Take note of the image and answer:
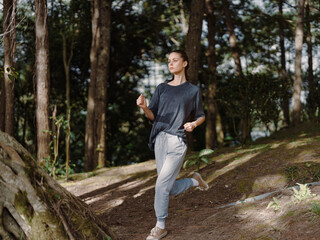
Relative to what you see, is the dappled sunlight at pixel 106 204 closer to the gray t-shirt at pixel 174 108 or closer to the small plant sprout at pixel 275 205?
the gray t-shirt at pixel 174 108

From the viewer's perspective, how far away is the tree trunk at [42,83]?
8541mm

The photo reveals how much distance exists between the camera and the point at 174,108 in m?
4.12

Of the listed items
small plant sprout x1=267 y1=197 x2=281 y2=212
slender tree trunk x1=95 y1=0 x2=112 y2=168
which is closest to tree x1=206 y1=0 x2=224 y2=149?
slender tree trunk x1=95 y1=0 x2=112 y2=168

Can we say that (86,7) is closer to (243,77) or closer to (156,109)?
(243,77)

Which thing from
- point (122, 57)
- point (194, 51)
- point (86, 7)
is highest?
point (86, 7)

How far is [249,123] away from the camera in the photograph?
1140cm

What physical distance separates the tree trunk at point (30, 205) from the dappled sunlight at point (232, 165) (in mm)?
3654

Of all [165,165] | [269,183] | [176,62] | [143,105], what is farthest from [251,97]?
[143,105]

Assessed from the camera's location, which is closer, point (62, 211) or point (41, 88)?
point (62, 211)

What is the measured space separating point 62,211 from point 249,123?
8699mm

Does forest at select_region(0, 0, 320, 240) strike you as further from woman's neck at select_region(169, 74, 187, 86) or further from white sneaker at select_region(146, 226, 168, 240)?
woman's neck at select_region(169, 74, 187, 86)

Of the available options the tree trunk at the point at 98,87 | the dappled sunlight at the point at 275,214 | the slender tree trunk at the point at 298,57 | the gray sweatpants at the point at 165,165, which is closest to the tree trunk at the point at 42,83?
the tree trunk at the point at 98,87

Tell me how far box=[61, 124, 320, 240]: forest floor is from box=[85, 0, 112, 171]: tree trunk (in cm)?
298

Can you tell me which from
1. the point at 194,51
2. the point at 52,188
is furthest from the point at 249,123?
the point at 52,188
